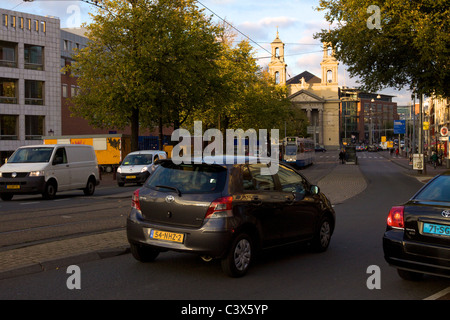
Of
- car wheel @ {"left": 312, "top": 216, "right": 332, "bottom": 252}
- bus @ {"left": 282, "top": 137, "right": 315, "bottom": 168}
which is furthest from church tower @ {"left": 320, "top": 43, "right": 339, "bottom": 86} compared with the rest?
car wheel @ {"left": 312, "top": 216, "right": 332, "bottom": 252}

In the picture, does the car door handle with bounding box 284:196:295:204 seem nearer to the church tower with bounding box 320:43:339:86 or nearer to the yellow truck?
the yellow truck

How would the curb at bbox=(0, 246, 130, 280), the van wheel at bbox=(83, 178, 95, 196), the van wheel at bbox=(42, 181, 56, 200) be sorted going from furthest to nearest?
1. the van wheel at bbox=(83, 178, 95, 196)
2. the van wheel at bbox=(42, 181, 56, 200)
3. the curb at bbox=(0, 246, 130, 280)

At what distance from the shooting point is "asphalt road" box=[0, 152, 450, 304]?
576 centimetres

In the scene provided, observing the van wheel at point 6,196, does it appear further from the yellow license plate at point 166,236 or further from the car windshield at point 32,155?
the yellow license plate at point 166,236

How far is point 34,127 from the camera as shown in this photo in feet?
168

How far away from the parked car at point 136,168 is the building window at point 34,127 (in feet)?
91.0

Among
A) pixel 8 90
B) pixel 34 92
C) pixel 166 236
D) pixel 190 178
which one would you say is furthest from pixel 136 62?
pixel 34 92

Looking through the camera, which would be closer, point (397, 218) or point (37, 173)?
point (397, 218)

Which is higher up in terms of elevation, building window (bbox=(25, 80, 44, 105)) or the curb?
building window (bbox=(25, 80, 44, 105))

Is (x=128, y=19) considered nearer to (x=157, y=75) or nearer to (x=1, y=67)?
(x=157, y=75)

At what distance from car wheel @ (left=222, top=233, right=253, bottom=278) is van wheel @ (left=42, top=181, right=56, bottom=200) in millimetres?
12408

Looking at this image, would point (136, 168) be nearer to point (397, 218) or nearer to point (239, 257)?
point (239, 257)

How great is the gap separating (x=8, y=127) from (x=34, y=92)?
14.3 ft

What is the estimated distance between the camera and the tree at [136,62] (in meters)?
28.9
